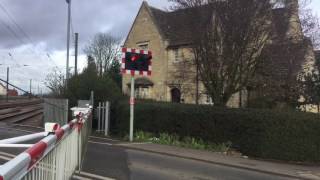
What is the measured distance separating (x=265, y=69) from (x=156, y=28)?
2106cm

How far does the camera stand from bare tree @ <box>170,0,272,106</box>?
2614 cm

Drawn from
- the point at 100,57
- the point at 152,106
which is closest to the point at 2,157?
the point at 152,106

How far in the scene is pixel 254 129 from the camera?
19.4 meters

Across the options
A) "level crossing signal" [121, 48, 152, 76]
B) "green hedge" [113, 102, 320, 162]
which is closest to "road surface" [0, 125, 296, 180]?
"green hedge" [113, 102, 320, 162]

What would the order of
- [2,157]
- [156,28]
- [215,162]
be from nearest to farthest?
1. [2,157]
2. [215,162]
3. [156,28]

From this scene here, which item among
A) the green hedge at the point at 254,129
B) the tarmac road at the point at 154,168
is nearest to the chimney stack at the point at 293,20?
the green hedge at the point at 254,129

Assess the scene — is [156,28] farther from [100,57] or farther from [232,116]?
[100,57]

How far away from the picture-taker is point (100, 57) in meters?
86.6

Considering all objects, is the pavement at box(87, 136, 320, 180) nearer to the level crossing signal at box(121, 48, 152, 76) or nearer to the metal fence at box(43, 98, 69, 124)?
the level crossing signal at box(121, 48, 152, 76)

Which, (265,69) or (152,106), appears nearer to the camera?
(152,106)

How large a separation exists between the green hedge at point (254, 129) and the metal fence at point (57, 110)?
8.07m

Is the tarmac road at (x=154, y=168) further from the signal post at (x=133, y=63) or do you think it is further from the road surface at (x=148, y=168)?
the signal post at (x=133, y=63)

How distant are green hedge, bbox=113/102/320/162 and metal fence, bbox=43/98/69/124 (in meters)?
8.07

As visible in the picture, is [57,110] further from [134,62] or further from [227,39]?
[227,39]
